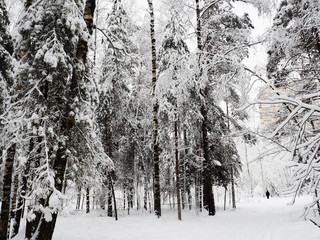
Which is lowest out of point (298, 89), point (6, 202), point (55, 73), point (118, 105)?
point (6, 202)

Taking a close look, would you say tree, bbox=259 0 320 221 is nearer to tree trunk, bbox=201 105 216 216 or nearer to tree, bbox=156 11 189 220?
tree, bbox=156 11 189 220

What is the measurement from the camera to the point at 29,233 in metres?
6.02

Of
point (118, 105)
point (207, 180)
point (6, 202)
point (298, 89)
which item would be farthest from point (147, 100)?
point (298, 89)

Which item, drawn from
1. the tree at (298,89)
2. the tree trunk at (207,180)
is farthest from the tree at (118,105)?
the tree at (298,89)

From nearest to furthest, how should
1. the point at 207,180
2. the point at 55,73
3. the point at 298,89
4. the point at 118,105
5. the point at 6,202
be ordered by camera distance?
the point at 55,73 < the point at 298,89 < the point at 6,202 < the point at 207,180 < the point at 118,105

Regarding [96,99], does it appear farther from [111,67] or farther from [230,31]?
[230,31]

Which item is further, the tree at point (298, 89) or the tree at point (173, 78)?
the tree at point (173, 78)

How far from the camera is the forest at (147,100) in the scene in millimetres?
4367

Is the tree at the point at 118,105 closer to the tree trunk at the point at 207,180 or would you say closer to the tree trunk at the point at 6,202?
the tree trunk at the point at 207,180

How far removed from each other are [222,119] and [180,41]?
6215 millimetres

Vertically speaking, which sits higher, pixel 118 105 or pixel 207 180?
pixel 118 105

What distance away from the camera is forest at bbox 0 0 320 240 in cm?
437

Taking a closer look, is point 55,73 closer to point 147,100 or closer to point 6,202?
point 6,202

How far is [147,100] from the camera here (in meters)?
14.5
